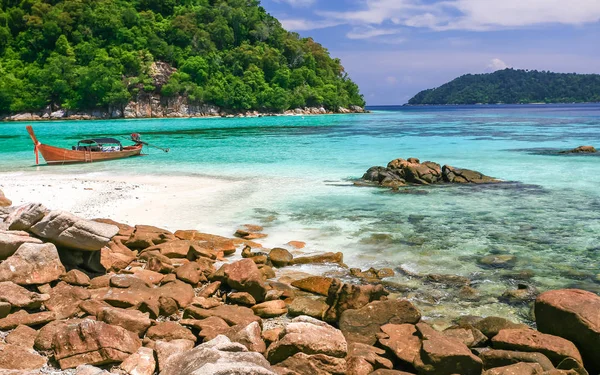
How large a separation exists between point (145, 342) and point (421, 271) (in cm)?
522

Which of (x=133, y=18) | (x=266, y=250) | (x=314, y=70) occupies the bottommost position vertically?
(x=266, y=250)

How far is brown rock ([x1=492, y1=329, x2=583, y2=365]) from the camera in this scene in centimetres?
532

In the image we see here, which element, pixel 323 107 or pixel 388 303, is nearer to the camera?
pixel 388 303

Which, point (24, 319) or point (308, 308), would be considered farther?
point (308, 308)

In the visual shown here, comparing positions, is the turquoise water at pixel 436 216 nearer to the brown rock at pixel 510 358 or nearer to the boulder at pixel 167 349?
the brown rock at pixel 510 358

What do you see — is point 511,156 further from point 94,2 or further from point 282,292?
point 94,2

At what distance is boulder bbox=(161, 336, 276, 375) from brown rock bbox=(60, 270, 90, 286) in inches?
118

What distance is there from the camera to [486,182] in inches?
777

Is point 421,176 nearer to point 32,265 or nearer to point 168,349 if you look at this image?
point 32,265

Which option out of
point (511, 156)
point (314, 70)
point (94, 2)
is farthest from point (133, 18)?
point (511, 156)

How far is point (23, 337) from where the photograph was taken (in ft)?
18.7

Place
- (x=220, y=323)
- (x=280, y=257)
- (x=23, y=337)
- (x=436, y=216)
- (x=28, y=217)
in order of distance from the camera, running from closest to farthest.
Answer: (x=23, y=337) → (x=220, y=323) → (x=28, y=217) → (x=280, y=257) → (x=436, y=216)

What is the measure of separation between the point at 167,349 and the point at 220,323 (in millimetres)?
1036

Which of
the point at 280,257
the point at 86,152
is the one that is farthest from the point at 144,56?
the point at 280,257
